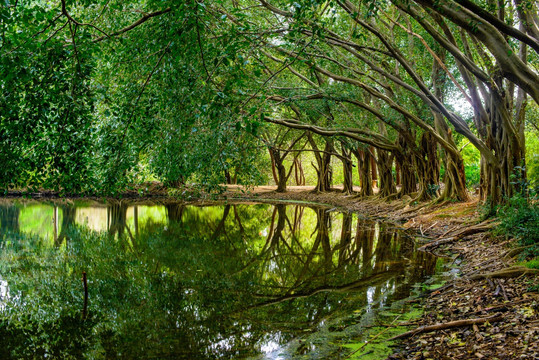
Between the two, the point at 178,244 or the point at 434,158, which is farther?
the point at 434,158

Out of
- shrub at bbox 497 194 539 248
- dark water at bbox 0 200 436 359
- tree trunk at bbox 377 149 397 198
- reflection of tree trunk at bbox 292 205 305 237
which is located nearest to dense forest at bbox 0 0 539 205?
shrub at bbox 497 194 539 248

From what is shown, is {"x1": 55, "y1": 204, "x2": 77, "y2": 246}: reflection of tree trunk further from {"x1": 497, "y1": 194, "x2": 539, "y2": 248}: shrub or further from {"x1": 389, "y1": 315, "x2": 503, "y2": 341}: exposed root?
{"x1": 497, "y1": 194, "x2": 539, "y2": 248}: shrub

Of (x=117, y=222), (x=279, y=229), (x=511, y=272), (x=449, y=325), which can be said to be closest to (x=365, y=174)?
(x=279, y=229)


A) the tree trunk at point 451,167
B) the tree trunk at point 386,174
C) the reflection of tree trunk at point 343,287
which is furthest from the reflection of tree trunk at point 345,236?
the tree trunk at point 451,167

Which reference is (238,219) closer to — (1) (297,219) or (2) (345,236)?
(1) (297,219)

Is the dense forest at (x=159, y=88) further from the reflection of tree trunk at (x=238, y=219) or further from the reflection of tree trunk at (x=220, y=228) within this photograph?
the reflection of tree trunk at (x=238, y=219)

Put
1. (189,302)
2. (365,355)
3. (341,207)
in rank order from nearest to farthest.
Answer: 1. (365,355)
2. (189,302)
3. (341,207)

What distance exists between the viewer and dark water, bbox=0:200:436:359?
5488 millimetres

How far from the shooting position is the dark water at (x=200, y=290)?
18.0 ft

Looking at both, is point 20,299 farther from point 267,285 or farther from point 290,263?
point 290,263

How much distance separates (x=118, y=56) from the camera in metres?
7.33

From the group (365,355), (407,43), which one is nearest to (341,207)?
(407,43)

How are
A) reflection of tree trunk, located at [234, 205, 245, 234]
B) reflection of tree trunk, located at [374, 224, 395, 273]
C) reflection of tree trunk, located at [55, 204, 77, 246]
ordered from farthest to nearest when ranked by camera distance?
1. reflection of tree trunk, located at [234, 205, 245, 234]
2. reflection of tree trunk, located at [55, 204, 77, 246]
3. reflection of tree trunk, located at [374, 224, 395, 273]

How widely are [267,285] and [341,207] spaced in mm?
15589
